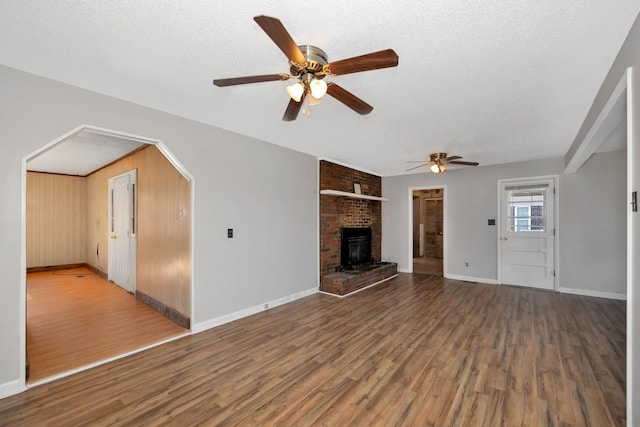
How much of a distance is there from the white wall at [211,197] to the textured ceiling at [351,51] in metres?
0.18

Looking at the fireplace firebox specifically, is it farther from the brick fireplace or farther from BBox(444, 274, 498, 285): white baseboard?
BBox(444, 274, 498, 285): white baseboard

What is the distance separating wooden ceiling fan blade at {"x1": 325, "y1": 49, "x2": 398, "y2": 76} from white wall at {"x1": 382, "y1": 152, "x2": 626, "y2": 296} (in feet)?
17.0

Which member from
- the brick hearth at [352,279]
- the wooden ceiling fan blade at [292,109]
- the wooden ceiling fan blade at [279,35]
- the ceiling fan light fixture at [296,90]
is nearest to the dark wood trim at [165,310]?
the brick hearth at [352,279]

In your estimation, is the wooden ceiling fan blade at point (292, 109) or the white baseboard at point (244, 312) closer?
the wooden ceiling fan blade at point (292, 109)

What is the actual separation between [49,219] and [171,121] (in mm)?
6583

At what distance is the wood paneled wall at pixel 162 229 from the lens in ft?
11.1

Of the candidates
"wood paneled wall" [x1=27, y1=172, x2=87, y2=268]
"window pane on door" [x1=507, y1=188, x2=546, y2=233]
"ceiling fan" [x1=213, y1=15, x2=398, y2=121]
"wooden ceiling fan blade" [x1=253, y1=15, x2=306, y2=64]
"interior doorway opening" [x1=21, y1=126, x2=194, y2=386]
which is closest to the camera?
"wooden ceiling fan blade" [x1=253, y1=15, x2=306, y2=64]

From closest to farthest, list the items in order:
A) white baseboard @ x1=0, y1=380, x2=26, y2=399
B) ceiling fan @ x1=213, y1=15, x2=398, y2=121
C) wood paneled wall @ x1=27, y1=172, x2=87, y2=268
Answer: ceiling fan @ x1=213, y1=15, x2=398, y2=121, white baseboard @ x1=0, y1=380, x2=26, y2=399, wood paneled wall @ x1=27, y1=172, x2=87, y2=268

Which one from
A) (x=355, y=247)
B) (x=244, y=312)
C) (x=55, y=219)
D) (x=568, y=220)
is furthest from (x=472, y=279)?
(x=55, y=219)

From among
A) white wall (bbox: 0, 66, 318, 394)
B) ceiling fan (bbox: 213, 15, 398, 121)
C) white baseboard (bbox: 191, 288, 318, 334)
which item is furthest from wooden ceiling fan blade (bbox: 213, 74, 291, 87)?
white baseboard (bbox: 191, 288, 318, 334)

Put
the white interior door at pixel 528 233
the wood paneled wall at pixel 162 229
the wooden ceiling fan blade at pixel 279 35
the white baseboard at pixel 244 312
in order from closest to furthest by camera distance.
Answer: the wooden ceiling fan blade at pixel 279 35, the white baseboard at pixel 244 312, the wood paneled wall at pixel 162 229, the white interior door at pixel 528 233

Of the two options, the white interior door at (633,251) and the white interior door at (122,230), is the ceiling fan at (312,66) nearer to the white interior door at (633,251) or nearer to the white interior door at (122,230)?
the white interior door at (633,251)

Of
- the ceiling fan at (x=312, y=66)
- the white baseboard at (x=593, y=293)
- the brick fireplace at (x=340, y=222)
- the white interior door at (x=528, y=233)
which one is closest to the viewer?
the ceiling fan at (x=312, y=66)

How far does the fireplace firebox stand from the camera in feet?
18.4
